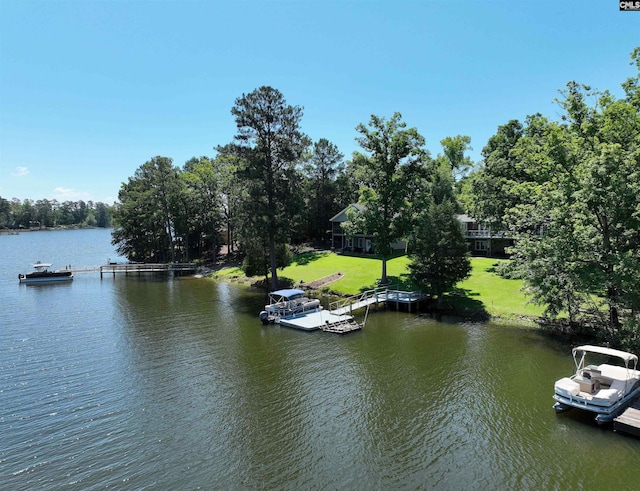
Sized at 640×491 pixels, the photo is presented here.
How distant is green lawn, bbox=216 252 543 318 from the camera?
32.0m

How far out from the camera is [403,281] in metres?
42.1

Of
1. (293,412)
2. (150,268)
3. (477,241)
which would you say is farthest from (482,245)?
(150,268)

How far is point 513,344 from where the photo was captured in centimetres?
2473

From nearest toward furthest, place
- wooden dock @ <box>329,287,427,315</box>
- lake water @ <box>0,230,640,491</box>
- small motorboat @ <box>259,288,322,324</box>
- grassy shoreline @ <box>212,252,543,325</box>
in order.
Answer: lake water @ <box>0,230,640,491</box> < grassy shoreline @ <box>212,252,543,325</box> < small motorboat @ <box>259,288,322,324</box> < wooden dock @ <box>329,287,427,315</box>

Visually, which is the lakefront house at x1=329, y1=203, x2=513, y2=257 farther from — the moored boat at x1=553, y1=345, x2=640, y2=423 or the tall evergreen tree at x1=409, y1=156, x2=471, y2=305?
the moored boat at x1=553, y1=345, x2=640, y2=423

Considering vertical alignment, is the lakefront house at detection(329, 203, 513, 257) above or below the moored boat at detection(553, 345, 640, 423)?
above

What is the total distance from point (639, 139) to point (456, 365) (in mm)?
16208

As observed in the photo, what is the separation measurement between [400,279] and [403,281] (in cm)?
99

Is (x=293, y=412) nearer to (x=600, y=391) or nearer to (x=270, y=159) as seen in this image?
(x=600, y=391)

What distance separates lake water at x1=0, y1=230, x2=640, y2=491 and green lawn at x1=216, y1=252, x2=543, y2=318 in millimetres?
4181

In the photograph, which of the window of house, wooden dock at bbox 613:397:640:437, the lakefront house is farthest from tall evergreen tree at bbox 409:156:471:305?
the window of house

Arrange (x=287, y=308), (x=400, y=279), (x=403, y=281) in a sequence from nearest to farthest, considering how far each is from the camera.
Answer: (x=287, y=308)
(x=403, y=281)
(x=400, y=279)

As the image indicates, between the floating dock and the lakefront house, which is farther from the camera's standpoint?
the lakefront house

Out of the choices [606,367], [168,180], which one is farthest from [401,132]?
[168,180]
